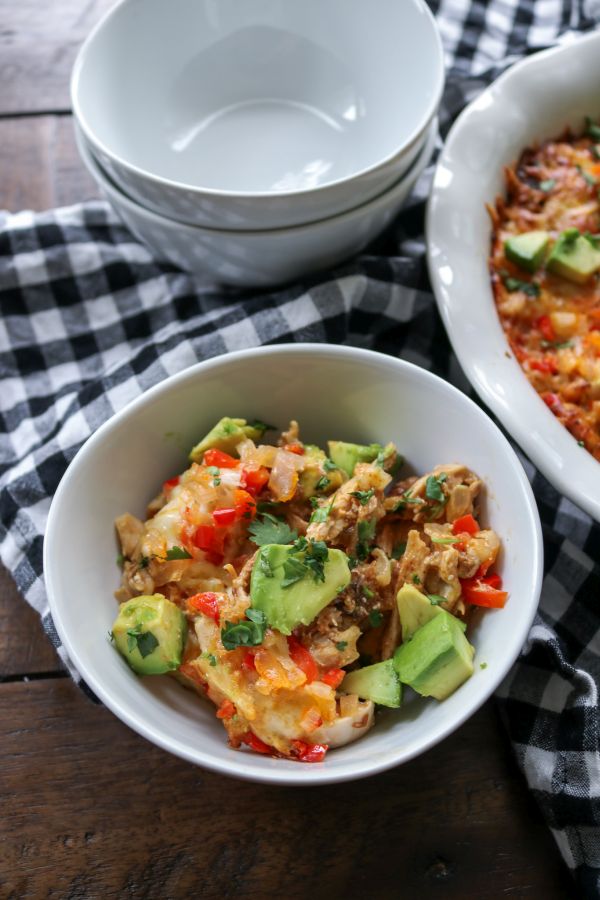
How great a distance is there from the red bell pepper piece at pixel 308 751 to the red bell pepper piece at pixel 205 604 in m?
0.30

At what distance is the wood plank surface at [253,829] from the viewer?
83.9 inches

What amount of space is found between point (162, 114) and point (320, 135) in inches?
19.7

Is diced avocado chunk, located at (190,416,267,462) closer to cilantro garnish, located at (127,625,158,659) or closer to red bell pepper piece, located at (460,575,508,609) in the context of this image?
cilantro garnish, located at (127,625,158,659)

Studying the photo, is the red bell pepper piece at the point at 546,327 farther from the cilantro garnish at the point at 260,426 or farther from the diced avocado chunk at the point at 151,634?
the diced avocado chunk at the point at 151,634

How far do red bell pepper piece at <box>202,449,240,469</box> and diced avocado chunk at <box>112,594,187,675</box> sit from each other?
34 cm

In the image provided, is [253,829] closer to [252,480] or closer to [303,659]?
[303,659]

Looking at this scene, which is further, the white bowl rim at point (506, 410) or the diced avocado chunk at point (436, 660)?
the white bowl rim at point (506, 410)

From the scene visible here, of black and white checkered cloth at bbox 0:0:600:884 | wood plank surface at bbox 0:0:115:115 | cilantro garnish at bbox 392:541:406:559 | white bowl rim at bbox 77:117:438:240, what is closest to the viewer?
cilantro garnish at bbox 392:541:406:559

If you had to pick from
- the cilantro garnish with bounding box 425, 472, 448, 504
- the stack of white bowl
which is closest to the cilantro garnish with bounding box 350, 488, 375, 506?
the cilantro garnish with bounding box 425, 472, 448, 504

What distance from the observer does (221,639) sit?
1887 millimetres

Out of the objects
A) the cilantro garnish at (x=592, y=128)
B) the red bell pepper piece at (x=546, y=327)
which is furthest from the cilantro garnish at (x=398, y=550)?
the cilantro garnish at (x=592, y=128)

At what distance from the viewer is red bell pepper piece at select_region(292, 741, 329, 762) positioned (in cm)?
188

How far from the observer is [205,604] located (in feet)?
6.43

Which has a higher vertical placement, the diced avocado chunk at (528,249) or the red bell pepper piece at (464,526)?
the diced avocado chunk at (528,249)
